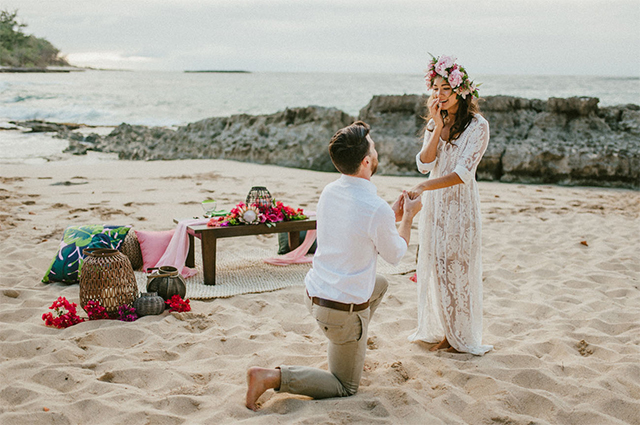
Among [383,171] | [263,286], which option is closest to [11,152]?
[383,171]

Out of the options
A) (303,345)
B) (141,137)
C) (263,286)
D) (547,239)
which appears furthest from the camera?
(141,137)

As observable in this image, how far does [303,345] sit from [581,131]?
1014 centimetres

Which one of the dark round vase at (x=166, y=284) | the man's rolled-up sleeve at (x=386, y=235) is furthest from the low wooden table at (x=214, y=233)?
the man's rolled-up sleeve at (x=386, y=235)

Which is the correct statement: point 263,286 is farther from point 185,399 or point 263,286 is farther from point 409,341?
point 185,399

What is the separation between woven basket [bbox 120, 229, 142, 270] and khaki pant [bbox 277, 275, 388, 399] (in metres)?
3.14

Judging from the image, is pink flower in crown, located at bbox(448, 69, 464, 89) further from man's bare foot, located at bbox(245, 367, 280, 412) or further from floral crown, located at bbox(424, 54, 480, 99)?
man's bare foot, located at bbox(245, 367, 280, 412)

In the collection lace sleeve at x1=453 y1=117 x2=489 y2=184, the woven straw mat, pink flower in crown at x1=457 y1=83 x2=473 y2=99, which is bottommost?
the woven straw mat

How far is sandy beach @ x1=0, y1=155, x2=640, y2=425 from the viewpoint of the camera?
2.86 meters

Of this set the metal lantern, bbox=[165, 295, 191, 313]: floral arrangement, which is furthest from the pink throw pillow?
bbox=[165, 295, 191, 313]: floral arrangement

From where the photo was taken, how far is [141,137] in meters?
17.8

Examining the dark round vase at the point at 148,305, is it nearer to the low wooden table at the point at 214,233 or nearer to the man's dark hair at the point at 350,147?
the low wooden table at the point at 214,233

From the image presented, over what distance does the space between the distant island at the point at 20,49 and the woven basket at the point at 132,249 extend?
70075 millimetres

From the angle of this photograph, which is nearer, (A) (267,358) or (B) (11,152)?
(A) (267,358)

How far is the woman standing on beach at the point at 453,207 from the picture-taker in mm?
3359
